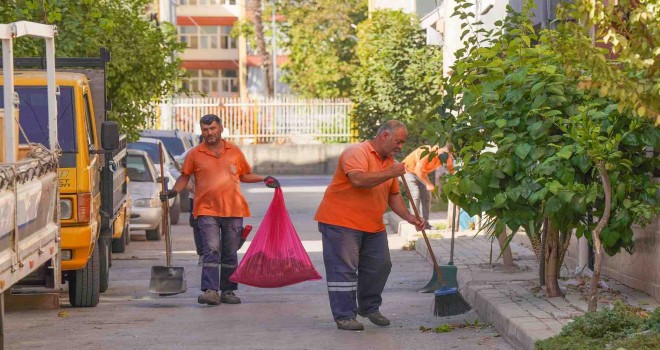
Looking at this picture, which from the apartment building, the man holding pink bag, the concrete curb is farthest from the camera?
the apartment building

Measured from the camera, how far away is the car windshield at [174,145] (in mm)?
28938

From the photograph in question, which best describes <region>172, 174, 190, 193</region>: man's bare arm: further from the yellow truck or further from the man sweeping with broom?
the man sweeping with broom

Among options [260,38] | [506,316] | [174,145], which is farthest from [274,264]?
[260,38]

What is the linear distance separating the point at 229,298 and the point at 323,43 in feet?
155

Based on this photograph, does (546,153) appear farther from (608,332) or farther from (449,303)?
(608,332)

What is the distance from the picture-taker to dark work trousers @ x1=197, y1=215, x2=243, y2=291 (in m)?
13.1

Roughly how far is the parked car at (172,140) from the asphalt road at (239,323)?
12679mm

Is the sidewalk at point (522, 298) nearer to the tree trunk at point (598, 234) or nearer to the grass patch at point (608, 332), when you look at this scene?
the tree trunk at point (598, 234)

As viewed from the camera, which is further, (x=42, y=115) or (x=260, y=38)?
(x=260, y=38)

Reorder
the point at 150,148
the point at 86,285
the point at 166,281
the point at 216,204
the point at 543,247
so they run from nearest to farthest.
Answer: the point at 543,247 → the point at 86,285 → the point at 216,204 → the point at 166,281 → the point at 150,148

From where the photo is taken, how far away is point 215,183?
13.2 meters

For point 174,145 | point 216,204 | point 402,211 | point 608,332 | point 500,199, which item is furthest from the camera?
point 174,145

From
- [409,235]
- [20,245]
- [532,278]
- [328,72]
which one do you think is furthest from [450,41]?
[328,72]

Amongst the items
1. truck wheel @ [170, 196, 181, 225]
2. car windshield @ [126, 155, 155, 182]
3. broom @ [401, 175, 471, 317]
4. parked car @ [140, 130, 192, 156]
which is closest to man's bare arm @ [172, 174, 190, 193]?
broom @ [401, 175, 471, 317]
